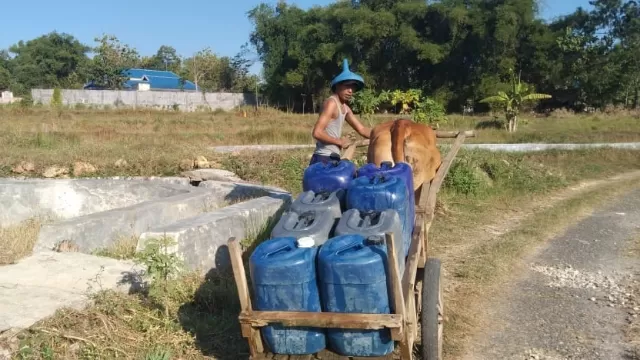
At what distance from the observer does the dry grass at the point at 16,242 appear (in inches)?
205

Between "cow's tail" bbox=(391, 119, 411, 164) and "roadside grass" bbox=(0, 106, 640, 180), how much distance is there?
5.77m

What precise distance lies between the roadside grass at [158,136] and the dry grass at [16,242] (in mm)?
3781

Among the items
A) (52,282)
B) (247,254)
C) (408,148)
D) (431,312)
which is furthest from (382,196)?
(52,282)

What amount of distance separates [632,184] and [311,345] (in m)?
10.2

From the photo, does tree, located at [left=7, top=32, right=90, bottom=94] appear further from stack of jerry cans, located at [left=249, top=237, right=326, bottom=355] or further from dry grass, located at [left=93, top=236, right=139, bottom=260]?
stack of jerry cans, located at [left=249, top=237, right=326, bottom=355]

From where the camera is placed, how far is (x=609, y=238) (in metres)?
7.15

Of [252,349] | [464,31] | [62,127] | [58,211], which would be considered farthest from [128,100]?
[252,349]

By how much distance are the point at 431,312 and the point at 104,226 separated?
3.73 meters

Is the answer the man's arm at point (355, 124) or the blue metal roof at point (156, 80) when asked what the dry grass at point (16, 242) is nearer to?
the man's arm at point (355, 124)

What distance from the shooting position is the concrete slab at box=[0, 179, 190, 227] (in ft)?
25.0

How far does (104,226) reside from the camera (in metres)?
5.86

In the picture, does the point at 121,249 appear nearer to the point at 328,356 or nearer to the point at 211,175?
the point at 328,356

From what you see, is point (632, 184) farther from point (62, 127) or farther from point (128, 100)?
point (128, 100)

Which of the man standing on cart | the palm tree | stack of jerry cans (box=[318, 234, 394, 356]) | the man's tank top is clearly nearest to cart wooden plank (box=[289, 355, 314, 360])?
stack of jerry cans (box=[318, 234, 394, 356])
